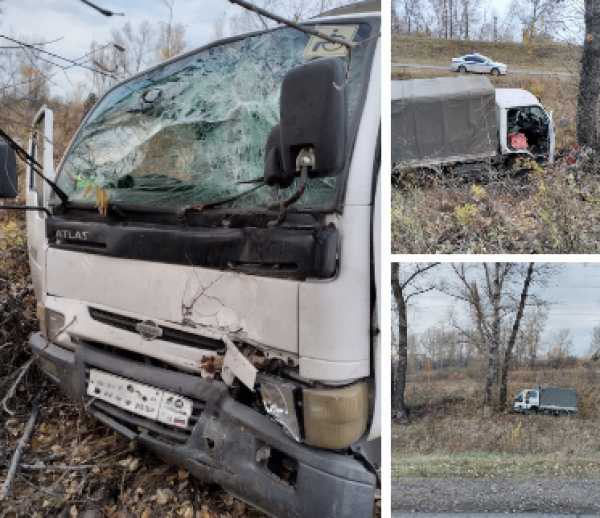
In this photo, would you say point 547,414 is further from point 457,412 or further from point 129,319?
point 129,319

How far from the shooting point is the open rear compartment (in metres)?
1.79

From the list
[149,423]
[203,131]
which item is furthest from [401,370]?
[203,131]

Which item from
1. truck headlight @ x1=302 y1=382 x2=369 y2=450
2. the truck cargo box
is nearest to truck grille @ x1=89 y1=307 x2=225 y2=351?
truck headlight @ x1=302 y1=382 x2=369 y2=450

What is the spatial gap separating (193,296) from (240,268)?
0.76ft

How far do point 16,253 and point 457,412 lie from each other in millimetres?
3747

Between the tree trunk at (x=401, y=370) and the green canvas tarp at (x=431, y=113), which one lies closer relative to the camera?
the green canvas tarp at (x=431, y=113)

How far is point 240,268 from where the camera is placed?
1.93m

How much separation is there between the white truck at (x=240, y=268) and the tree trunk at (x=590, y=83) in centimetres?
63

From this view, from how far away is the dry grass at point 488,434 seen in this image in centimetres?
174

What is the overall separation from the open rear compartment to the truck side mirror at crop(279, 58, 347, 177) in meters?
0.56

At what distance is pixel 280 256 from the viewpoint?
1.84m

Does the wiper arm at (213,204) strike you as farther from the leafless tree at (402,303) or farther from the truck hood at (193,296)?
the leafless tree at (402,303)

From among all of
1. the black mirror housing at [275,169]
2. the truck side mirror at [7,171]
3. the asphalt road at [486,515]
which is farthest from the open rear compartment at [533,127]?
the truck side mirror at [7,171]

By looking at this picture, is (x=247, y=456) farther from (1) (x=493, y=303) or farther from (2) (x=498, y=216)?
(2) (x=498, y=216)
